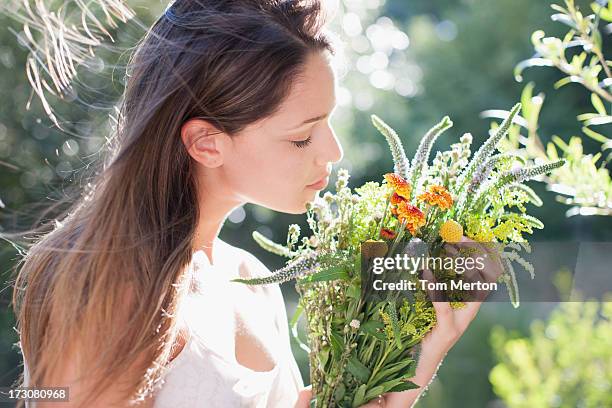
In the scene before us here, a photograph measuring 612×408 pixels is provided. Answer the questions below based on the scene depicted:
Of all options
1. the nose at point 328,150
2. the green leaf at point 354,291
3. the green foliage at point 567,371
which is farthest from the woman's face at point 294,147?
the green foliage at point 567,371

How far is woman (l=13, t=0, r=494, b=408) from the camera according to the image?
4.85ft

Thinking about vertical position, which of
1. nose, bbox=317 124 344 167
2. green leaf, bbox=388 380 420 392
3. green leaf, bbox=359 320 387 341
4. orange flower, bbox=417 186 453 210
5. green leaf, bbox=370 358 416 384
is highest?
→ nose, bbox=317 124 344 167

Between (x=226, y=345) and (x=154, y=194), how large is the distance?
0.39 m

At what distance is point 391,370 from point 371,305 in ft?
0.48

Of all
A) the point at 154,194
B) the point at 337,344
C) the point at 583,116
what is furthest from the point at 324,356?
Result: the point at 583,116

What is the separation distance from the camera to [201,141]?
62.3 inches

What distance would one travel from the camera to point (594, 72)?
4.75ft

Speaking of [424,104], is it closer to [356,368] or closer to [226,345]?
[226,345]

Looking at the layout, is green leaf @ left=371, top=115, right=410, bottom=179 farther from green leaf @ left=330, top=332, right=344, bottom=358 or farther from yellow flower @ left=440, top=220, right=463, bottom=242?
green leaf @ left=330, top=332, right=344, bottom=358

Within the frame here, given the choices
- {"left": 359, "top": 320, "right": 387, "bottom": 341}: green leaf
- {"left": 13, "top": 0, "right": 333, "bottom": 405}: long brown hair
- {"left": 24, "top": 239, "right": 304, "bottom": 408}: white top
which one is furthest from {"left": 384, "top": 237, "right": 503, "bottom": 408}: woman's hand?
{"left": 13, "top": 0, "right": 333, "bottom": 405}: long brown hair

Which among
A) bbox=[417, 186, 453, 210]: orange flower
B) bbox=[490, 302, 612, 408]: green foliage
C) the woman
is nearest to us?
bbox=[417, 186, 453, 210]: orange flower

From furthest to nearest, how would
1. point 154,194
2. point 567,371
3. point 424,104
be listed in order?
point 424,104 < point 567,371 < point 154,194

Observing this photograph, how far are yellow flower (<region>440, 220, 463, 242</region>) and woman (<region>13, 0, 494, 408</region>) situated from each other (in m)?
0.17

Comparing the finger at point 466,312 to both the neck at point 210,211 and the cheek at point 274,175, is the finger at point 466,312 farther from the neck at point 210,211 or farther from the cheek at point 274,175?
the neck at point 210,211
